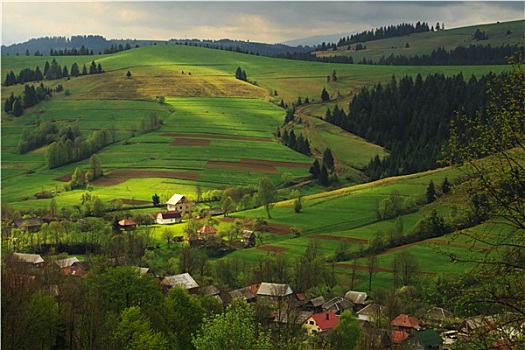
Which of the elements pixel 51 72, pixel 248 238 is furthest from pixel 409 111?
pixel 51 72

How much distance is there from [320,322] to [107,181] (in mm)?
59878

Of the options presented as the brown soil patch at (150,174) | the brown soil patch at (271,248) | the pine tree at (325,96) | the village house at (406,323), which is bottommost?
the village house at (406,323)

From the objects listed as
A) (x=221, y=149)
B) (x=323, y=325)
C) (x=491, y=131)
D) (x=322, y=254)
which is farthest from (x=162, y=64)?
(x=491, y=131)

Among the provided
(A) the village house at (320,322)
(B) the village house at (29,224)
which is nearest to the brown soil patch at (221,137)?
(B) the village house at (29,224)

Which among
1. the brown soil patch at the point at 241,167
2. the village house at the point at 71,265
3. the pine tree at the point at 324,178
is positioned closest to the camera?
the village house at the point at 71,265

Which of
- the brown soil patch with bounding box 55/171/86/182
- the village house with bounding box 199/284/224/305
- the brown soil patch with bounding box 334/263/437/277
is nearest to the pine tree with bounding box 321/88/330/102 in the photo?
the brown soil patch with bounding box 55/171/86/182

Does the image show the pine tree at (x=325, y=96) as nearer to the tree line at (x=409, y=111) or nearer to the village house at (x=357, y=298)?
the tree line at (x=409, y=111)

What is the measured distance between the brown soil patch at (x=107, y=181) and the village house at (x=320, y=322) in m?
56.4

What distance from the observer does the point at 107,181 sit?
103688 millimetres

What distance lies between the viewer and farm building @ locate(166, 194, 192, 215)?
294 feet

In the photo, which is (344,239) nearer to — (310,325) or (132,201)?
(310,325)

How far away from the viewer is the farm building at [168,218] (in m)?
84.9

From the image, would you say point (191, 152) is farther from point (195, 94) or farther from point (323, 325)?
point (323, 325)

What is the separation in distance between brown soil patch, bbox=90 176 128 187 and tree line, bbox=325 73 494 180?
45.4 meters
